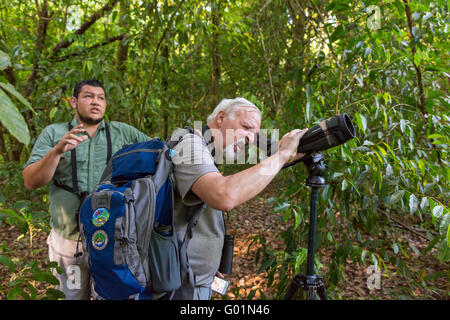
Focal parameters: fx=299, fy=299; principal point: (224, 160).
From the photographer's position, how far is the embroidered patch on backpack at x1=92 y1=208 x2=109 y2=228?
1.04m

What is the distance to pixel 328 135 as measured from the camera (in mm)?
1056

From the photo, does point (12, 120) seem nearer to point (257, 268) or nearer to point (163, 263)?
point (163, 263)

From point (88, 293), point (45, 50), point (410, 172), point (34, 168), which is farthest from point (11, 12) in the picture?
point (410, 172)

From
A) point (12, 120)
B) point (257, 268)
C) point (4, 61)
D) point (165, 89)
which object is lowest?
point (257, 268)

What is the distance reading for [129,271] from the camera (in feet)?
3.35

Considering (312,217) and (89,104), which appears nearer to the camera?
(312,217)

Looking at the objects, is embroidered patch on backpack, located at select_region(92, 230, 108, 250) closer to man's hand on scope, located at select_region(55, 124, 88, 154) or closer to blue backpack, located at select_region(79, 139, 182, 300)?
blue backpack, located at select_region(79, 139, 182, 300)

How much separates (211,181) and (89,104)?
1192 mm

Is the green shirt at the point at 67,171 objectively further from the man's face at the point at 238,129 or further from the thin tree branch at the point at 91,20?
the thin tree branch at the point at 91,20

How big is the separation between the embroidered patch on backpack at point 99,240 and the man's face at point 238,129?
57 cm

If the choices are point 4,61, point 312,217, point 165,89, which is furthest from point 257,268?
point 4,61

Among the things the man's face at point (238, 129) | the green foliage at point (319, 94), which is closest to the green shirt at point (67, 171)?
the green foliage at point (319, 94)
